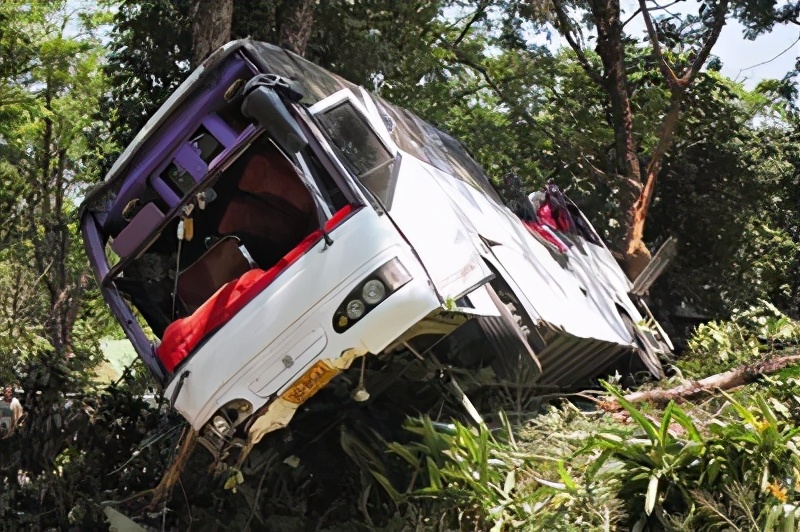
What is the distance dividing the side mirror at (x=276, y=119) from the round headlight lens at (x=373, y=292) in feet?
3.05

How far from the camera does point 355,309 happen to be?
4.95 m

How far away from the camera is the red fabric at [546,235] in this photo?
8516 mm

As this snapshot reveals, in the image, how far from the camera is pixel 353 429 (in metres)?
5.54

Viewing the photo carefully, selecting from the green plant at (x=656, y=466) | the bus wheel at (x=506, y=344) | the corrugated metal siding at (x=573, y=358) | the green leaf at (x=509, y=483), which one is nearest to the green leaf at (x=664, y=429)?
the green plant at (x=656, y=466)

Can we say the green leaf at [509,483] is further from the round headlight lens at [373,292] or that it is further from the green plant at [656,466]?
the round headlight lens at [373,292]

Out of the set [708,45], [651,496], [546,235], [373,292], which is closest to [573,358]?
[546,235]

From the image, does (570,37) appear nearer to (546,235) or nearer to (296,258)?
(546,235)

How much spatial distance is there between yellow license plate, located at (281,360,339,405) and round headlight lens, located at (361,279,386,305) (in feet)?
1.28

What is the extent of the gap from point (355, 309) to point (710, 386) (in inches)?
105

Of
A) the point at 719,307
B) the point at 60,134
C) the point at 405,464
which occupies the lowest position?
the point at 719,307

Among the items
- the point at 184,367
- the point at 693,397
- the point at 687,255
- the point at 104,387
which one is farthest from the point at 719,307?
the point at 184,367

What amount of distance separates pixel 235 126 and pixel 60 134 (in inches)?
637

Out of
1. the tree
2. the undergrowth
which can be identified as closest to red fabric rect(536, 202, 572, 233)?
the undergrowth

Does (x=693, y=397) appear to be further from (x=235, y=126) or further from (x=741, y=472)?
(x=235, y=126)
